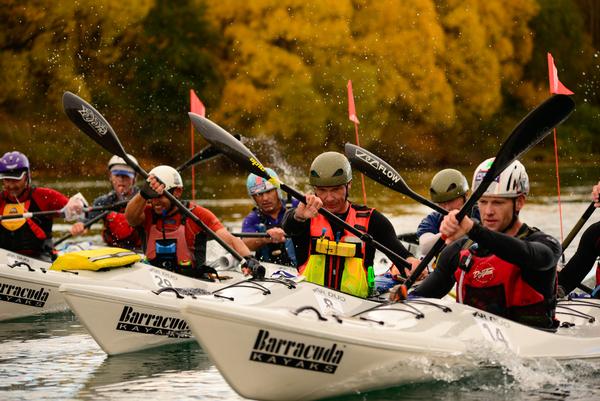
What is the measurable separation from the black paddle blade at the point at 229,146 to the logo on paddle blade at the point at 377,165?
→ 76 cm

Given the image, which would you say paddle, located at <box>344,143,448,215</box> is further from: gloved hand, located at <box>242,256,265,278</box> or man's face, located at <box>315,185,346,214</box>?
gloved hand, located at <box>242,256,265,278</box>

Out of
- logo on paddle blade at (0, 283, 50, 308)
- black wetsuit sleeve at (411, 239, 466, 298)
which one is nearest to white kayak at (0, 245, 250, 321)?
logo on paddle blade at (0, 283, 50, 308)

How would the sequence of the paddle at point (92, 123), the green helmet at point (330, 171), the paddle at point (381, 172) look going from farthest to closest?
the paddle at point (92, 123) → the paddle at point (381, 172) → the green helmet at point (330, 171)

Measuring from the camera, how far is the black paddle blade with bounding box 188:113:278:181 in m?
9.34

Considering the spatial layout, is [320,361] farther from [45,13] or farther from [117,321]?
[45,13]

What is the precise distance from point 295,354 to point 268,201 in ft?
19.2

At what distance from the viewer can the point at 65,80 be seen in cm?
4050

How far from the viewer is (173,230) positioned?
35.6 feet

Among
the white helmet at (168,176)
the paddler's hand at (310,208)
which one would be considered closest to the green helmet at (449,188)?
the paddler's hand at (310,208)

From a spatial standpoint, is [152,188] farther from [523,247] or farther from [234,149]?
[523,247]

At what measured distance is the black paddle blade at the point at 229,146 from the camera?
9.34 meters

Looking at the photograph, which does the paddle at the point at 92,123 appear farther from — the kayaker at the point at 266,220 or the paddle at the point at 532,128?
the paddle at the point at 532,128

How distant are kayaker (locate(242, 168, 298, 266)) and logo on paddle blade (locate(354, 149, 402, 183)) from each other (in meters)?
2.65

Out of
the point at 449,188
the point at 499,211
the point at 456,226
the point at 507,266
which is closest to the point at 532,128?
the point at 499,211
